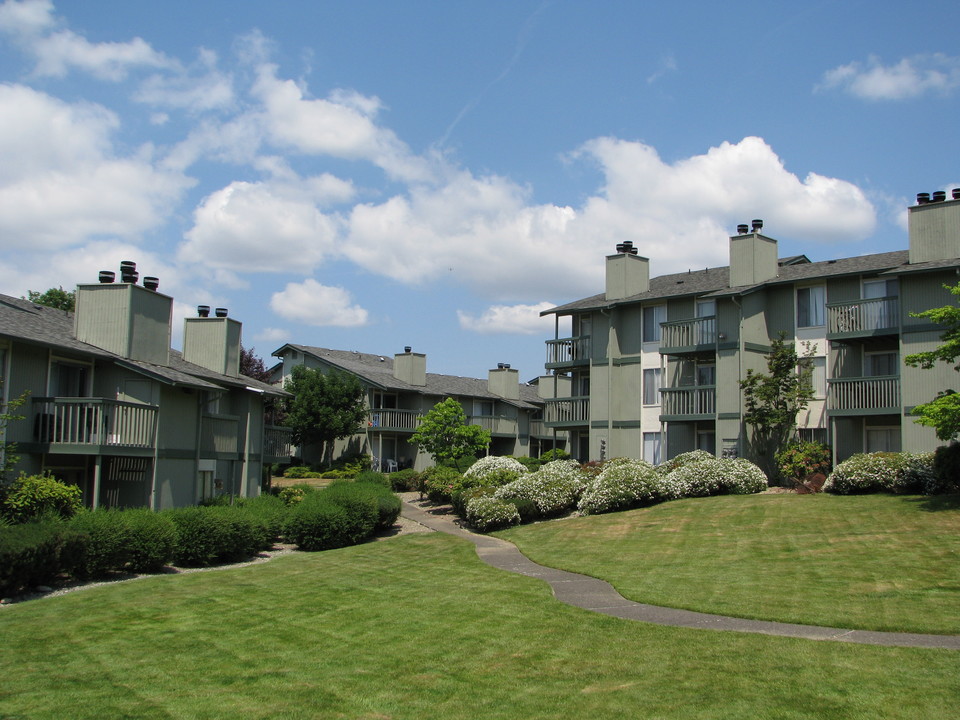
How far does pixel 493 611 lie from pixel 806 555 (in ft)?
26.3

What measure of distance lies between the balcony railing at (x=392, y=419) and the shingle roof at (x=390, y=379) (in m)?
1.39

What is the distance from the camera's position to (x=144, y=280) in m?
27.9

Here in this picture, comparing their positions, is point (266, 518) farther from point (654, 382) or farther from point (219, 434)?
point (654, 382)

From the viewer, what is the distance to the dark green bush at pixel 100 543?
61.7ft

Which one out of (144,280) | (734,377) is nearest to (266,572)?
(144,280)

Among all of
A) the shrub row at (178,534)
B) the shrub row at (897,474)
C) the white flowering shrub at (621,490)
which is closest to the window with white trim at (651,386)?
the white flowering shrub at (621,490)

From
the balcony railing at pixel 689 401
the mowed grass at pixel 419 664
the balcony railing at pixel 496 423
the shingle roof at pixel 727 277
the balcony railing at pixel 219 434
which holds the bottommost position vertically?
the mowed grass at pixel 419 664

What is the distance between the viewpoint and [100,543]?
19.1 metres

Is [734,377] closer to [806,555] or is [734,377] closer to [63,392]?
[806,555]

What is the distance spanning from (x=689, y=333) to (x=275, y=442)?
17557 millimetres

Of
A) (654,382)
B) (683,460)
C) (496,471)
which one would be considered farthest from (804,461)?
(496,471)

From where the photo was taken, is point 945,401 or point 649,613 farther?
point 945,401

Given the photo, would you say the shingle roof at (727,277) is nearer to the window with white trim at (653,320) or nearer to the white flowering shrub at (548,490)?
the window with white trim at (653,320)

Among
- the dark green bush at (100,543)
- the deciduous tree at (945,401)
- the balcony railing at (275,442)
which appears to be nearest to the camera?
the dark green bush at (100,543)
